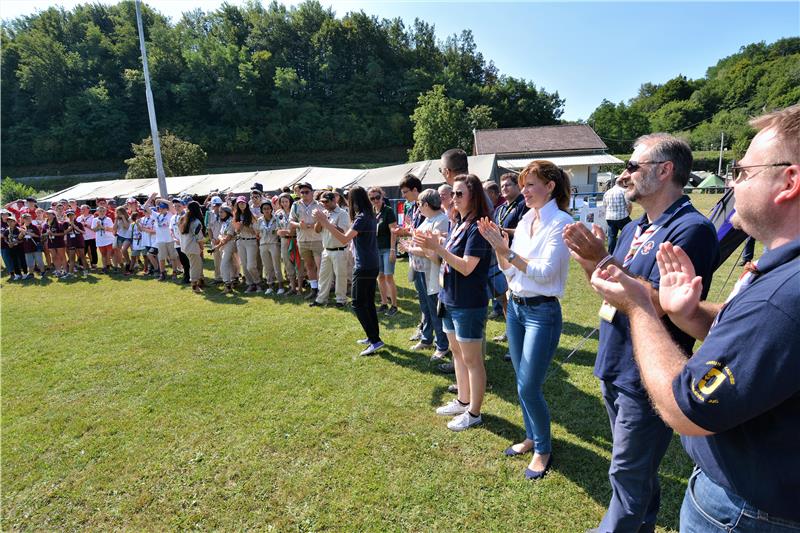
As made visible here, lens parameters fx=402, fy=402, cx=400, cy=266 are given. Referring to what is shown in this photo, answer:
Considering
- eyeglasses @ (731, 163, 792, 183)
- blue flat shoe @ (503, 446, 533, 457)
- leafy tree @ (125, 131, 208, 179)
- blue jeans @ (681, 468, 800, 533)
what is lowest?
blue flat shoe @ (503, 446, 533, 457)

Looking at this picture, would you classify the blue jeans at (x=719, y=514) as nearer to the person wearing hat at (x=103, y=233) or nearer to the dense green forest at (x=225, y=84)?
the person wearing hat at (x=103, y=233)

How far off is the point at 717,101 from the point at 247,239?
318ft

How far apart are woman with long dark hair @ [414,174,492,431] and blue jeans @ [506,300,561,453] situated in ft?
1.24

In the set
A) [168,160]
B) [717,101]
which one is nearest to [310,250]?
[168,160]

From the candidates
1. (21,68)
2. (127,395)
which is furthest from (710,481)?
(21,68)

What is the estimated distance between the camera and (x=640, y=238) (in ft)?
6.95

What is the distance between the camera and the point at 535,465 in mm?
3143

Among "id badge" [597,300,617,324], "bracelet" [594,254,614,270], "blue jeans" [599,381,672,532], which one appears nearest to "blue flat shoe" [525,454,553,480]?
"blue jeans" [599,381,672,532]

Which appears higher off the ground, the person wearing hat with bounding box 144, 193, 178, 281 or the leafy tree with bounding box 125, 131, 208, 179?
the leafy tree with bounding box 125, 131, 208, 179

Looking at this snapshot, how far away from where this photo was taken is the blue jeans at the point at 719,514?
45.5 inches

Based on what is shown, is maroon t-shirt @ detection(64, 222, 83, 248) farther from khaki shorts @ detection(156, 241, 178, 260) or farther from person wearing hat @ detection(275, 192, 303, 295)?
person wearing hat @ detection(275, 192, 303, 295)

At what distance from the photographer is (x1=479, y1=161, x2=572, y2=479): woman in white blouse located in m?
2.82

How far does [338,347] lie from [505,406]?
8.57ft

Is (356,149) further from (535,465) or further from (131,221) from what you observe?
(535,465)
